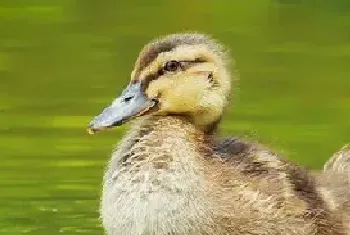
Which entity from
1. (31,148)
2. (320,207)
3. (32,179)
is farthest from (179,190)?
(31,148)

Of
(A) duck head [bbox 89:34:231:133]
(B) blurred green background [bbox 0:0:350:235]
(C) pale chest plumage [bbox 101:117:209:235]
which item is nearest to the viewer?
(C) pale chest plumage [bbox 101:117:209:235]

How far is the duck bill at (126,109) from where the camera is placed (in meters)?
9.00

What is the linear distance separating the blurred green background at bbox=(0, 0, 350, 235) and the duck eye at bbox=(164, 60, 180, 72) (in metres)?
0.55

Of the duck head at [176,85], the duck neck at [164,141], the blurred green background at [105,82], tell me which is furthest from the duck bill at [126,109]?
the blurred green background at [105,82]

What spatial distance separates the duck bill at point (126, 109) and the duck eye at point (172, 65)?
170 millimetres

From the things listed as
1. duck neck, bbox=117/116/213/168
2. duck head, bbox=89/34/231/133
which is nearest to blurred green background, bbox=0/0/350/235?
duck head, bbox=89/34/231/133

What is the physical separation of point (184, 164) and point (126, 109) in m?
0.42

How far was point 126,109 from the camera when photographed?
9.07 meters

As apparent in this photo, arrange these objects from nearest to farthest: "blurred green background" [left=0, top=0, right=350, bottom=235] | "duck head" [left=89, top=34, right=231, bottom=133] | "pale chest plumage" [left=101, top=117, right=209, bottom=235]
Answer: "pale chest plumage" [left=101, top=117, right=209, bottom=235], "duck head" [left=89, top=34, right=231, bottom=133], "blurred green background" [left=0, top=0, right=350, bottom=235]

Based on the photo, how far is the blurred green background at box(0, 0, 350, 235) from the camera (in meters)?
11.5

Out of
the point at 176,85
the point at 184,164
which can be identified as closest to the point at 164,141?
the point at 184,164

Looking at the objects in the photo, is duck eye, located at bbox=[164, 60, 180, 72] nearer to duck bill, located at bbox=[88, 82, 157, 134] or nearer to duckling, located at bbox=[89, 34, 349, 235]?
duckling, located at bbox=[89, 34, 349, 235]

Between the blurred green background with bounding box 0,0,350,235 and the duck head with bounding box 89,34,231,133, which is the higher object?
the duck head with bounding box 89,34,231,133

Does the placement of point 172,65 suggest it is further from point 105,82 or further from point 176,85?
point 105,82
